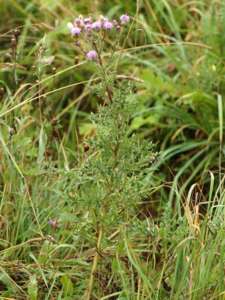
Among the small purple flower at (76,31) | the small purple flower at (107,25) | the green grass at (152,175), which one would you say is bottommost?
the green grass at (152,175)

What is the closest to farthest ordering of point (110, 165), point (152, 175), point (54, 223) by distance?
point (110, 165), point (54, 223), point (152, 175)

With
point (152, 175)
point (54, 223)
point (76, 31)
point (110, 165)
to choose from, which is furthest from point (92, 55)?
point (152, 175)

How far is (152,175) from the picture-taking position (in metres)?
2.96

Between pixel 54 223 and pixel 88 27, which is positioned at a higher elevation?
pixel 88 27

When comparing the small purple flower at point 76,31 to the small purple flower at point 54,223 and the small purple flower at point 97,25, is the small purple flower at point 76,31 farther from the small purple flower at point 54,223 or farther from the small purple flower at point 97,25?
the small purple flower at point 54,223

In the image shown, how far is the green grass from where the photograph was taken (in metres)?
2.28

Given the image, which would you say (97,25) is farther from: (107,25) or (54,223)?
(54,223)

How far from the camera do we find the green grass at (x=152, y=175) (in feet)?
7.47

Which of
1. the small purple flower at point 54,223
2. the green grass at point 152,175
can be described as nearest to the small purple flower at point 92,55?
the green grass at point 152,175

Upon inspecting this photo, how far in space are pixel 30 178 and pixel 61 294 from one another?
0.51 m

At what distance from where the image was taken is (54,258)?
249 centimetres

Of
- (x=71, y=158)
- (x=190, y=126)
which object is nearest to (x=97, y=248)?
(x=71, y=158)

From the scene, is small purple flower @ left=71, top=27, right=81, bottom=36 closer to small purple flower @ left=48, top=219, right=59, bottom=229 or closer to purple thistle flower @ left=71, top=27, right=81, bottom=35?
purple thistle flower @ left=71, top=27, right=81, bottom=35

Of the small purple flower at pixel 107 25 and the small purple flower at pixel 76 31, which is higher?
the small purple flower at pixel 76 31
